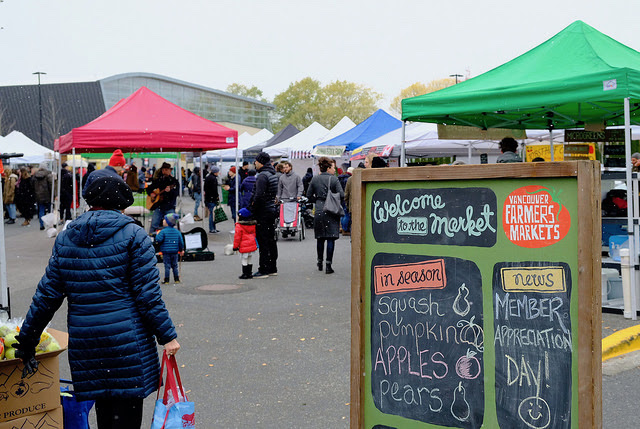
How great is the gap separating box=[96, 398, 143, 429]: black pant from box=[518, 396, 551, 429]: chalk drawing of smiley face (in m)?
1.96

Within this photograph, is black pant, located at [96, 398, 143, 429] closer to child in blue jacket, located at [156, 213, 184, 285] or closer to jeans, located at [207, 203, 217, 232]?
child in blue jacket, located at [156, 213, 184, 285]

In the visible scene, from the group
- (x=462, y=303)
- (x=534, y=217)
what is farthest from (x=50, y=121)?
(x=534, y=217)

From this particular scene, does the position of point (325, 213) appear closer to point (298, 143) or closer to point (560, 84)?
point (560, 84)

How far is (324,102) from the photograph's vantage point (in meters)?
88.1

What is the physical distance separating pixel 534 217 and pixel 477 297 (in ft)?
1.54

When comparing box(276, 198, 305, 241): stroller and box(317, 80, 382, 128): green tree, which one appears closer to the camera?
box(276, 198, 305, 241): stroller

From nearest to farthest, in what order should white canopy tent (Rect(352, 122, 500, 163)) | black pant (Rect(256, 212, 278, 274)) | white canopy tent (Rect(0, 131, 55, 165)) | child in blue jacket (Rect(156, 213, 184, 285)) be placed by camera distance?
1. child in blue jacket (Rect(156, 213, 184, 285))
2. black pant (Rect(256, 212, 278, 274))
3. white canopy tent (Rect(352, 122, 500, 163))
4. white canopy tent (Rect(0, 131, 55, 165))

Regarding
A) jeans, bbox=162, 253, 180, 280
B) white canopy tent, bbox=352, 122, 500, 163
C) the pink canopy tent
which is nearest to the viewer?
jeans, bbox=162, 253, 180, 280

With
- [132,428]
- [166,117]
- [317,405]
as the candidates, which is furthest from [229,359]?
[166,117]

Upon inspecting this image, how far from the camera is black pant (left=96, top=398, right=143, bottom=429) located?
3545 mm

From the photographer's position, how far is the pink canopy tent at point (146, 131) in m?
13.5

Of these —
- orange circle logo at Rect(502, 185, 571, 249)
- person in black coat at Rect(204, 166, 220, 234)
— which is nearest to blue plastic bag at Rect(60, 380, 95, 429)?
orange circle logo at Rect(502, 185, 571, 249)

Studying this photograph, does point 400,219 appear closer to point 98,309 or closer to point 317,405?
point 98,309

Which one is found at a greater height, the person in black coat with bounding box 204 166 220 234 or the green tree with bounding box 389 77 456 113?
the green tree with bounding box 389 77 456 113
